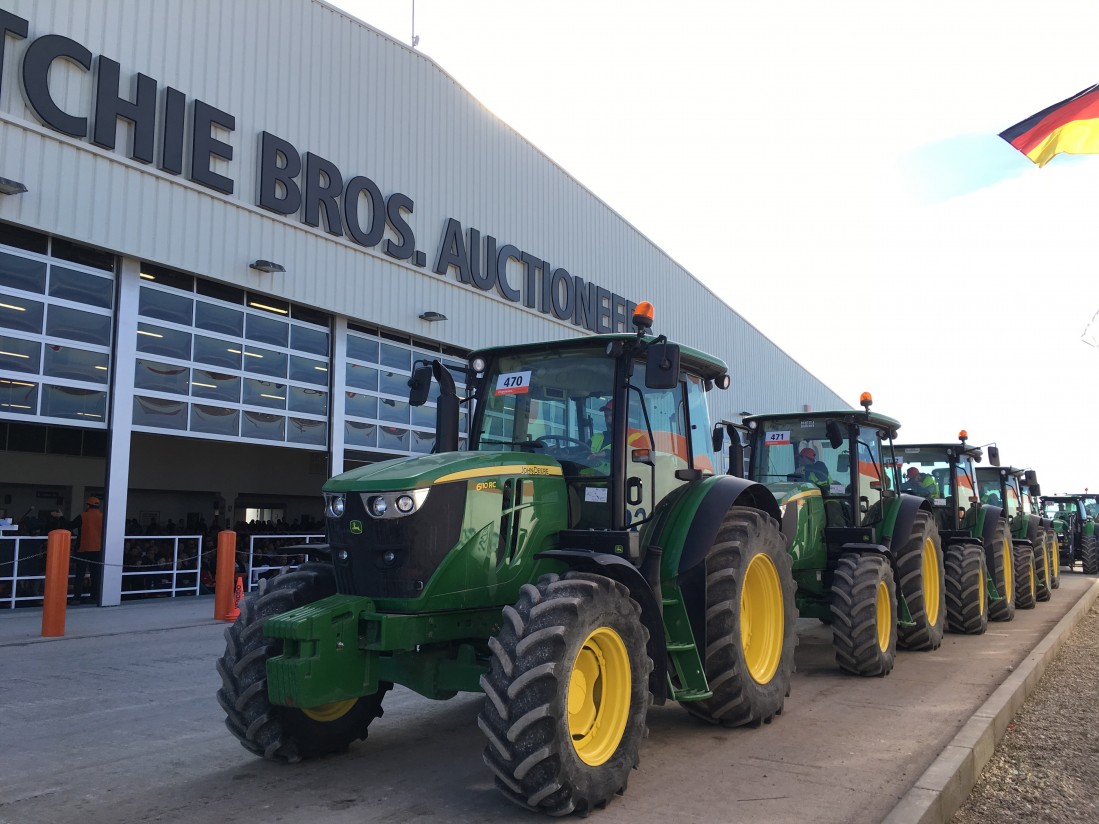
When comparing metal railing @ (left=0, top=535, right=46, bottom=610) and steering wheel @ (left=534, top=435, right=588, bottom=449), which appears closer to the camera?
steering wheel @ (left=534, top=435, right=588, bottom=449)

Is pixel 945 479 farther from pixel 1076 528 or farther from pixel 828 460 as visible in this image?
pixel 1076 528

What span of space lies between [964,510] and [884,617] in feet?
16.8

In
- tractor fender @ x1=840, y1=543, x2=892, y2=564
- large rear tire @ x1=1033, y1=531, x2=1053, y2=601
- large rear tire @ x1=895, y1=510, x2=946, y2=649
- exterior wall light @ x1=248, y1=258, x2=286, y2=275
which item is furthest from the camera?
large rear tire @ x1=1033, y1=531, x2=1053, y2=601

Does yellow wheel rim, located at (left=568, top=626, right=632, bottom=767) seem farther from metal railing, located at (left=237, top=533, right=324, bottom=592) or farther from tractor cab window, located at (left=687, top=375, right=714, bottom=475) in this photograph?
metal railing, located at (left=237, top=533, right=324, bottom=592)

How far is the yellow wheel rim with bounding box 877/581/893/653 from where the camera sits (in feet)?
25.4

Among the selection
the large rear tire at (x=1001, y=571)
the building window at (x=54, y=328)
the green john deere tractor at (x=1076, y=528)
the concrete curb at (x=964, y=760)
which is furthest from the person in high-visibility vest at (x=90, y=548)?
the green john deere tractor at (x=1076, y=528)

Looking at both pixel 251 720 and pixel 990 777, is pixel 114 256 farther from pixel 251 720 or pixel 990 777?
pixel 990 777

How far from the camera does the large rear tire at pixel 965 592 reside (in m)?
10.1

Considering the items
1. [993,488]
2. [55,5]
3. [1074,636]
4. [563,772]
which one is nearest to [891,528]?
[1074,636]

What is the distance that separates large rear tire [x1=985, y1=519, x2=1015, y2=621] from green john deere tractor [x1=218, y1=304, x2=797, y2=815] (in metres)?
6.95

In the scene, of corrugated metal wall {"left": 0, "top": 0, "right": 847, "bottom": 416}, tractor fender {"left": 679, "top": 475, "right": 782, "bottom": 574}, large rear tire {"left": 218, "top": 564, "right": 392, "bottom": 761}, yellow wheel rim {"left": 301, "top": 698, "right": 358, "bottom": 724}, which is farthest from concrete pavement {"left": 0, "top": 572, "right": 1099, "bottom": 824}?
corrugated metal wall {"left": 0, "top": 0, "right": 847, "bottom": 416}

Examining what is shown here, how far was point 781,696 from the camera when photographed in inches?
235

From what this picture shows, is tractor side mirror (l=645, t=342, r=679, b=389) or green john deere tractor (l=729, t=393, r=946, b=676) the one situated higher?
tractor side mirror (l=645, t=342, r=679, b=389)

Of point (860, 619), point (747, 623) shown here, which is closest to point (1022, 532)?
point (860, 619)
